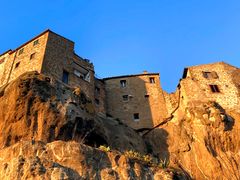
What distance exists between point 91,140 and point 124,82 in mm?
17203

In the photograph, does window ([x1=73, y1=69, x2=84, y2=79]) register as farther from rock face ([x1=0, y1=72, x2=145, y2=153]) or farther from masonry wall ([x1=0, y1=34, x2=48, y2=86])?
rock face ([x1=0, y1=72, x2=145, y2=153])

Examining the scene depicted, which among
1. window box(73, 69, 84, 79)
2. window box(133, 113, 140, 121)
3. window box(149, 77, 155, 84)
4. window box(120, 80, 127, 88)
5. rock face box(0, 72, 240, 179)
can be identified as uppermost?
window box(149, 77, 155, 84)

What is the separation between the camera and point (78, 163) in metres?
14.5

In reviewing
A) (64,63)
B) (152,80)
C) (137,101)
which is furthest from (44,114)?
(152,80)

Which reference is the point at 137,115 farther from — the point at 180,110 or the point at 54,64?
the point at 54,64

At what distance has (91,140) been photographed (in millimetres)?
22484

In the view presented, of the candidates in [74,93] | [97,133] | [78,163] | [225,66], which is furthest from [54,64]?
[225,66]

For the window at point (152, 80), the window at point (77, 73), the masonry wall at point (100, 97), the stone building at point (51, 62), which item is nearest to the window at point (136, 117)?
the masonry wall at point (100, 97)

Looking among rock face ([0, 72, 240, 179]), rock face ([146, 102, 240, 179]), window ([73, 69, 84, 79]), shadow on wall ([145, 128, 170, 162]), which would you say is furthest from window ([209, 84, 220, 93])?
window ([73, 69, 84, 79])

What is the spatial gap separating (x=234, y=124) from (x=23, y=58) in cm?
2087

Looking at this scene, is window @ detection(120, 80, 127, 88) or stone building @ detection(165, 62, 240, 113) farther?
window @ detection(120, 80, 127, 88)

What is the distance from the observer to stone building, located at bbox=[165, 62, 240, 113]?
31828 mm

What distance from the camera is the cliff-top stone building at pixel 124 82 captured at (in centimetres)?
2956

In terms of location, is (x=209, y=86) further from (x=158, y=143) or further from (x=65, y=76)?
(x=65, y=76)
